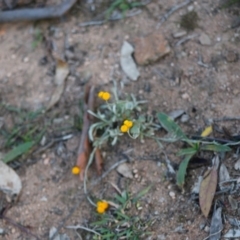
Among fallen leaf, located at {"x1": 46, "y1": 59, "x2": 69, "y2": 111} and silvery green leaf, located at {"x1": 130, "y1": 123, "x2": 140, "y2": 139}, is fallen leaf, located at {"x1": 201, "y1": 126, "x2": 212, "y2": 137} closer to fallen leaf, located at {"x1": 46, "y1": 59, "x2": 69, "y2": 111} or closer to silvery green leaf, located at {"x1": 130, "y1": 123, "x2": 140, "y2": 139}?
silvery green leaf, located at {"x1": 130, "y1": 123, "x2": 140, "y2": 139}

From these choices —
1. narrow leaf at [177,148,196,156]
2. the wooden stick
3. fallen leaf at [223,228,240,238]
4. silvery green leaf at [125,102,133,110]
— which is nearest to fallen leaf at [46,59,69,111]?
the wooden stick

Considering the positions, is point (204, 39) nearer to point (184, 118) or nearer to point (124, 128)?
point (184, 118)

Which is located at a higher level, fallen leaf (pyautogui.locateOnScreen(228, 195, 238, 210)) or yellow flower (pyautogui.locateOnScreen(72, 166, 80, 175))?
yellow flower (pyautogui.locateOnScreen(72, 166, 80, 175))

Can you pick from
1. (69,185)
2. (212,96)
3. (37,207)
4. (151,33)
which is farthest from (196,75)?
(37,207)

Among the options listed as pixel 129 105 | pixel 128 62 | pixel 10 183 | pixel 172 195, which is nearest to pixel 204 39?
pixel 128 62

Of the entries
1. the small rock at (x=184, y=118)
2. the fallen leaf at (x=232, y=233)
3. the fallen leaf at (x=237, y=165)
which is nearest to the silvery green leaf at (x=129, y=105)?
the small rock at (x=184, y=118)

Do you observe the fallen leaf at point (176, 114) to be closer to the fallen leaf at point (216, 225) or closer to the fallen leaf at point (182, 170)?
the fallen leaf at point (182, 170)
